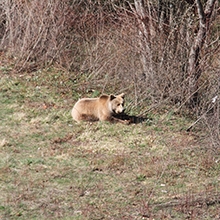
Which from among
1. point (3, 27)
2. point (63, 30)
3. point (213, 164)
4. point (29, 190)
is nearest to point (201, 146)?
point (213, 164)

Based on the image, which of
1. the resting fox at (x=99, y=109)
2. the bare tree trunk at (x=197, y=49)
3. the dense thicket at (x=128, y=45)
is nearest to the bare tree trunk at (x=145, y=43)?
the dense thicket at (x=128, y=45)

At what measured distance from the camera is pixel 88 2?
13570 mm

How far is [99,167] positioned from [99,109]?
1956 millimetres

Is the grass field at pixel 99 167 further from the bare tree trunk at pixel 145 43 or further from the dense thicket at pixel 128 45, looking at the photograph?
the bare tree trunk at pixel 145 43

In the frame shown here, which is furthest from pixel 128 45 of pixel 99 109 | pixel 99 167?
pixel 99 167

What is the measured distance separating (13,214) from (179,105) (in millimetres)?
4774

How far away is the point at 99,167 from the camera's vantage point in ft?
27.3

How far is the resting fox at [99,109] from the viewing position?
9.98 m

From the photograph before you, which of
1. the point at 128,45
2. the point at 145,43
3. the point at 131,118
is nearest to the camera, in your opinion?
the point at 131,118

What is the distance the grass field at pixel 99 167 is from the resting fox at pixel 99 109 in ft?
0.57

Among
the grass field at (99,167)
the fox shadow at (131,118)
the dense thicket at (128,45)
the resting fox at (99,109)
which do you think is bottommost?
the grass field at (99,167)

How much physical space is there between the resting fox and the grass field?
0.57ft

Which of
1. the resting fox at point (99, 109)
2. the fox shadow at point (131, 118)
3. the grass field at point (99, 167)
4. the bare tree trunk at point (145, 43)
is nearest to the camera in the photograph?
the grass field at point (99, 167)

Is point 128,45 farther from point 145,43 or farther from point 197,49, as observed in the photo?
point 197,49
